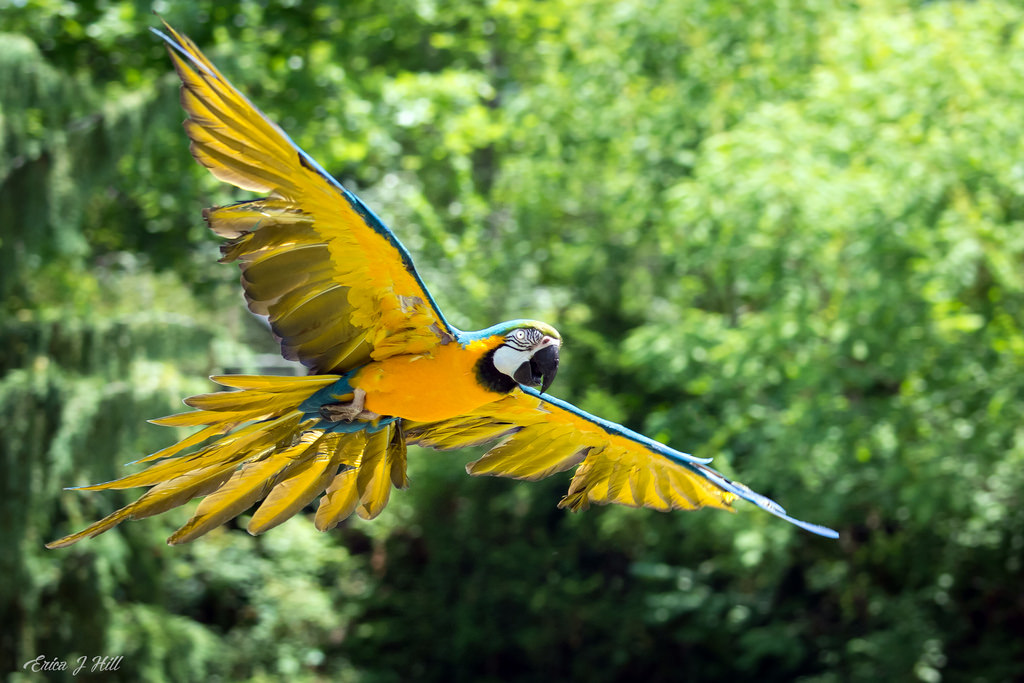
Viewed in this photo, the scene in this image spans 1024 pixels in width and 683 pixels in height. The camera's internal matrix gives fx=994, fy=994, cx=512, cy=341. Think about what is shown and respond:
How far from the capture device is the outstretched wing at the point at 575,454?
2.77 metres

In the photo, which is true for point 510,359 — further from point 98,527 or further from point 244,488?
point 98,527

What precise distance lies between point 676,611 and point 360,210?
24.4ft

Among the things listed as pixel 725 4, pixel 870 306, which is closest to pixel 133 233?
pixel 725 4

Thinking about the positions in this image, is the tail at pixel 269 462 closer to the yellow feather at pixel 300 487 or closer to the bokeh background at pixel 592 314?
the yellow feather at pixel 300 487

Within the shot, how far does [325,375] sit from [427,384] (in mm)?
269

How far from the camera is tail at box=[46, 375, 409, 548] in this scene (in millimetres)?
2287

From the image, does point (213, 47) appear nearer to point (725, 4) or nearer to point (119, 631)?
point (119, 631)

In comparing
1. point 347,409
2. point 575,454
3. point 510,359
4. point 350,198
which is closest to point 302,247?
point 350,198

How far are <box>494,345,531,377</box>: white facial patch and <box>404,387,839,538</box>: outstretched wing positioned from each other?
352mm

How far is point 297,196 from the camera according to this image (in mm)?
2188

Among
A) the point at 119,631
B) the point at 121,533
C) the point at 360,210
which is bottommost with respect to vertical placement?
the point at 119,631

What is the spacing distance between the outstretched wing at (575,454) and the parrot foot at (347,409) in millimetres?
274
